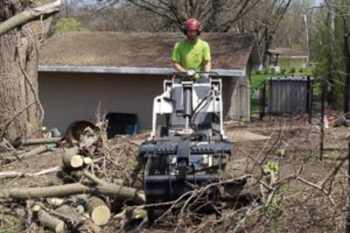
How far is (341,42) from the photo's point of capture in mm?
26656

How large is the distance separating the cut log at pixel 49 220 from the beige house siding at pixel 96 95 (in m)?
13.0

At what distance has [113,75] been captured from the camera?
853 inches

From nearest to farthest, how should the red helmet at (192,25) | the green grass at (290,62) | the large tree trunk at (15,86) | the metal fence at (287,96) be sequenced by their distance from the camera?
the red helmet at (192,25), the large tree trunk at (15,86), the metal fence at (287,96), the green grass at (290,62)

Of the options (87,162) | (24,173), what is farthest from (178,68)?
(24,173)

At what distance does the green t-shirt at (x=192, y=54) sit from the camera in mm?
9648

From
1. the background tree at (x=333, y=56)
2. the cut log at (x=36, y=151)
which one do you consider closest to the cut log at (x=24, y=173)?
the cut log at (x=36, y=151)

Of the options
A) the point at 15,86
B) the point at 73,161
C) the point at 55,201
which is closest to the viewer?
the point at 55,201

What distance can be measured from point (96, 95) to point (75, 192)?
45.7 feet

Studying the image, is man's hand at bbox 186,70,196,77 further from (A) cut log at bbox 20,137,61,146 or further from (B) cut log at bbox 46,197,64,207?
(A) cut log at bbox 20,137,61,146

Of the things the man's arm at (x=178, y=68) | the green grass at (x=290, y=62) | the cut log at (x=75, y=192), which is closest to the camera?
the cut log at (x=75, y=192)

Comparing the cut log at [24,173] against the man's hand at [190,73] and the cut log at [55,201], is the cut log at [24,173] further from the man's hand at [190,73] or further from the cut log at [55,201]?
the man's hand at [190,73]

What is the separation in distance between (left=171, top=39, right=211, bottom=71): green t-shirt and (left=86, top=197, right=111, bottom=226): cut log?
2499 mm

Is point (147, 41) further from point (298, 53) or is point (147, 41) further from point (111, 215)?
point (298, 53)

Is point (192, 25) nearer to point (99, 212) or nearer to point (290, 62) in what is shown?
point (99, 212)
